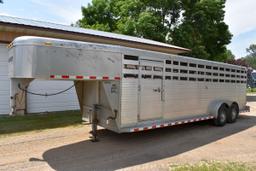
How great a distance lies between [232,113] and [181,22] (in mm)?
17992

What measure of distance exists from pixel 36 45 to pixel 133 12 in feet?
74.7

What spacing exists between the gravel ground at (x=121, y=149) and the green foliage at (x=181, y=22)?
16924 mm

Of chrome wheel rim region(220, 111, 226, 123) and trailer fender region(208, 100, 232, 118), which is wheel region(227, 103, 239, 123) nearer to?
chrome wheel rim region(220, 111, 226, 123)

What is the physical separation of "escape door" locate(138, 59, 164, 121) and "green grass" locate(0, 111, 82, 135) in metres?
3.99

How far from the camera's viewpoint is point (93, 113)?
25.0 feet

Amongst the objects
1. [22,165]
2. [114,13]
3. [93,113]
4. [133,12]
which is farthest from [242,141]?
[114,13]

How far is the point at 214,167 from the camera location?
5801 mm

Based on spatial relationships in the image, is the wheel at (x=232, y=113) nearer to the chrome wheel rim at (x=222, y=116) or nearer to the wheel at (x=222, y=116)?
the wheel at (x=222, y=116)

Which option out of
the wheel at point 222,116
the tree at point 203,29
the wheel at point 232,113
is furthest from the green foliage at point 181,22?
the wheel at point 222,116

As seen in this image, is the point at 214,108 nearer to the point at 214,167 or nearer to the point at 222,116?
the point at 222,116

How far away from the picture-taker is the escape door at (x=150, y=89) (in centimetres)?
744

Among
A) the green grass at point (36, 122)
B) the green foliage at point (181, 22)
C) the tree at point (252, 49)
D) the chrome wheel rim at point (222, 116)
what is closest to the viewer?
the green grass at point (36, 122)

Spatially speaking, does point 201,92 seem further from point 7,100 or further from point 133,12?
point 133,12

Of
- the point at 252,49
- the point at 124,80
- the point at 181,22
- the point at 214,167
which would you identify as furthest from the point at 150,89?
the point at 252,49
